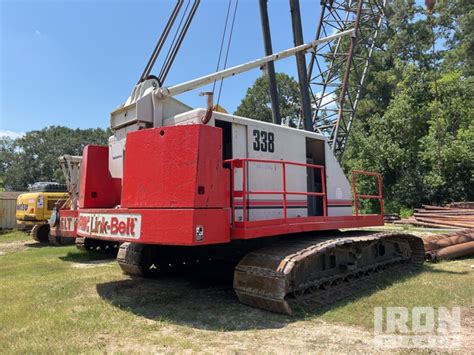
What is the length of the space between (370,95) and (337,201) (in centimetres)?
2984

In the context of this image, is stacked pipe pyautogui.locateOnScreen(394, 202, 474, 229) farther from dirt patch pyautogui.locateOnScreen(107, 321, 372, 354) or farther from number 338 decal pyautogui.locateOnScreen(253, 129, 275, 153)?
dirt patch pyautogui.locateOnScreen(107, 321, 372, 354)

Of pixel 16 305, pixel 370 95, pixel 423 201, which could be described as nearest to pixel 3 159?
pixel 370 95

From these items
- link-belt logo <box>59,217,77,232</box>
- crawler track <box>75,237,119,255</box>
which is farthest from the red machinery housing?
crawler track <box>75,237,119,255</box>

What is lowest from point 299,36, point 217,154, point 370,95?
point 217,154

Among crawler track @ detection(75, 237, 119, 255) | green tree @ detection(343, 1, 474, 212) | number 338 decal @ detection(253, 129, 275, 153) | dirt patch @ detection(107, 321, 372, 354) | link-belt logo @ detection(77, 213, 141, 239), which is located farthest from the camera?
green tree @ detection(343, 1, 474, 212)

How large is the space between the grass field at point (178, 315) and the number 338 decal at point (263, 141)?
7.76 feet

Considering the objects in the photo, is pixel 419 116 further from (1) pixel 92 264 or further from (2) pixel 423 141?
(1) pixel 92 264

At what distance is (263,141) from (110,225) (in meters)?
2.78

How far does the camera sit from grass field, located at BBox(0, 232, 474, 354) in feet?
13.8

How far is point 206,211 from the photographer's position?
4.86m

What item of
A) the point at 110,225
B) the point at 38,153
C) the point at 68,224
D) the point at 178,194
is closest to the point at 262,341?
the point at 178,194

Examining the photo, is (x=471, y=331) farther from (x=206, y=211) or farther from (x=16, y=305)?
(x=16, y=305)

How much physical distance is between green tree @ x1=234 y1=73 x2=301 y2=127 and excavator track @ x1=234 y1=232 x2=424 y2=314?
39.1m

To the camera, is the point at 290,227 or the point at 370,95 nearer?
the point at 290,227
